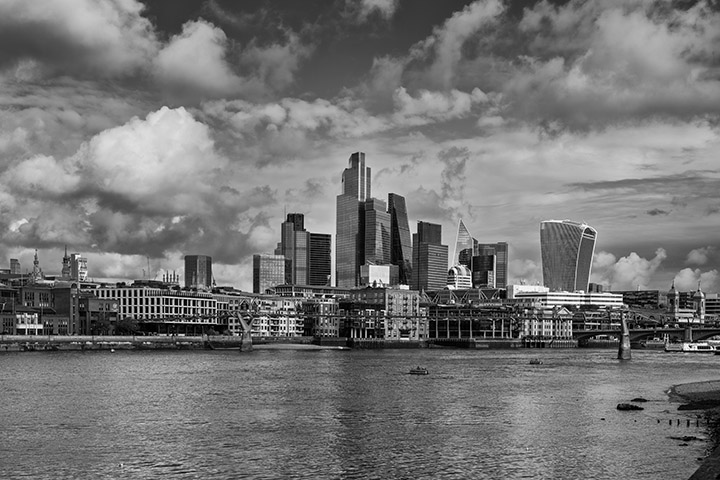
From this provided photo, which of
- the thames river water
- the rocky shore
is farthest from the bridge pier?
the rocky shore

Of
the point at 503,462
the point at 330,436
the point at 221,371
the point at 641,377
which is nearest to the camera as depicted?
the point at 503,462

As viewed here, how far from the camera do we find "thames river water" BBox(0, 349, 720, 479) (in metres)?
55.2

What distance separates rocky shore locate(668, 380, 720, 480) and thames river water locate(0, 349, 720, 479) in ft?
4.79

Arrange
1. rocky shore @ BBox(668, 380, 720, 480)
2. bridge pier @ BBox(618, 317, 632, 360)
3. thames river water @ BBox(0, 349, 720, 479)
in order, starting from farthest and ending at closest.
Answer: bridge pier @ BBox(618, 317, 632, 360) → thames river water @ BBox(0, 349, 720, 479) → rocky shore @ BBox(668, 380, 720, 480)

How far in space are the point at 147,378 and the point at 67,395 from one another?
92.6 ft

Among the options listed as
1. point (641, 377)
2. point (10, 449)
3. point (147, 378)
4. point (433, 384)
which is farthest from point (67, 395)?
point (641, 377)

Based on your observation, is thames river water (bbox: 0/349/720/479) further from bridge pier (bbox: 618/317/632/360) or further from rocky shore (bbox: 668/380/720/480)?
bridge pier (bbox: 618/317/632/360)

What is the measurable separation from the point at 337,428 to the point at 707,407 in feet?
115

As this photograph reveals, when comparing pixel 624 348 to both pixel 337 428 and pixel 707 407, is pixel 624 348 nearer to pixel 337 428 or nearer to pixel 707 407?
pixel 707 407

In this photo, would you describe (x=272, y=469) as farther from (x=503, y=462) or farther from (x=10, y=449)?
(x=10, y=449)

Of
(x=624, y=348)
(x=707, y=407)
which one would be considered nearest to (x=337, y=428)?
(x=707, y=407)

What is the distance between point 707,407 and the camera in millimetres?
83688

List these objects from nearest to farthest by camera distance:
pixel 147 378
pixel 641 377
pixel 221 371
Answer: pixel 147 378 → pixel 641 377 → pixel 221 371

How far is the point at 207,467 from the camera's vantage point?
181 feet
